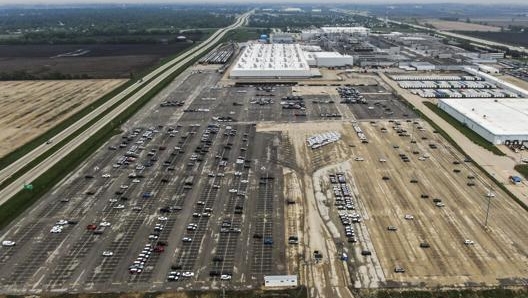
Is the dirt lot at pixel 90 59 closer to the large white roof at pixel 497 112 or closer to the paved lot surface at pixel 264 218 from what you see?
the paved lot surface at pixel 264 218

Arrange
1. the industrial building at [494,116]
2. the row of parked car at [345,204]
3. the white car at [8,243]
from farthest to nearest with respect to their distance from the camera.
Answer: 1. the industrial building at [494,116]
2. the row of parked car at [345,204]
3. the white car at [8,243]

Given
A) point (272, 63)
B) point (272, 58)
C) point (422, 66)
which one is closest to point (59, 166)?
point (272, 63)

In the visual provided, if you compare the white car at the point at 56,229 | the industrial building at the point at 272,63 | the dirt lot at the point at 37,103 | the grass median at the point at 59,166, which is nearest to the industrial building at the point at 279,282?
the white car at the point at 56,229

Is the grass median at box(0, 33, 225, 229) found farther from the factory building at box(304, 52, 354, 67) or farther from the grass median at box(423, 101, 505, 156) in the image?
the factory building at box(304, 52, 354, 67)

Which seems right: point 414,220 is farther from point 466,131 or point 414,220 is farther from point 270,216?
point 466,131

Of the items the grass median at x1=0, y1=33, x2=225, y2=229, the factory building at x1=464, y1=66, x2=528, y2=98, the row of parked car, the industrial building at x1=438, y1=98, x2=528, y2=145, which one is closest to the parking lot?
the grass median at x1=0, y1=33, x2=225, y2=229
